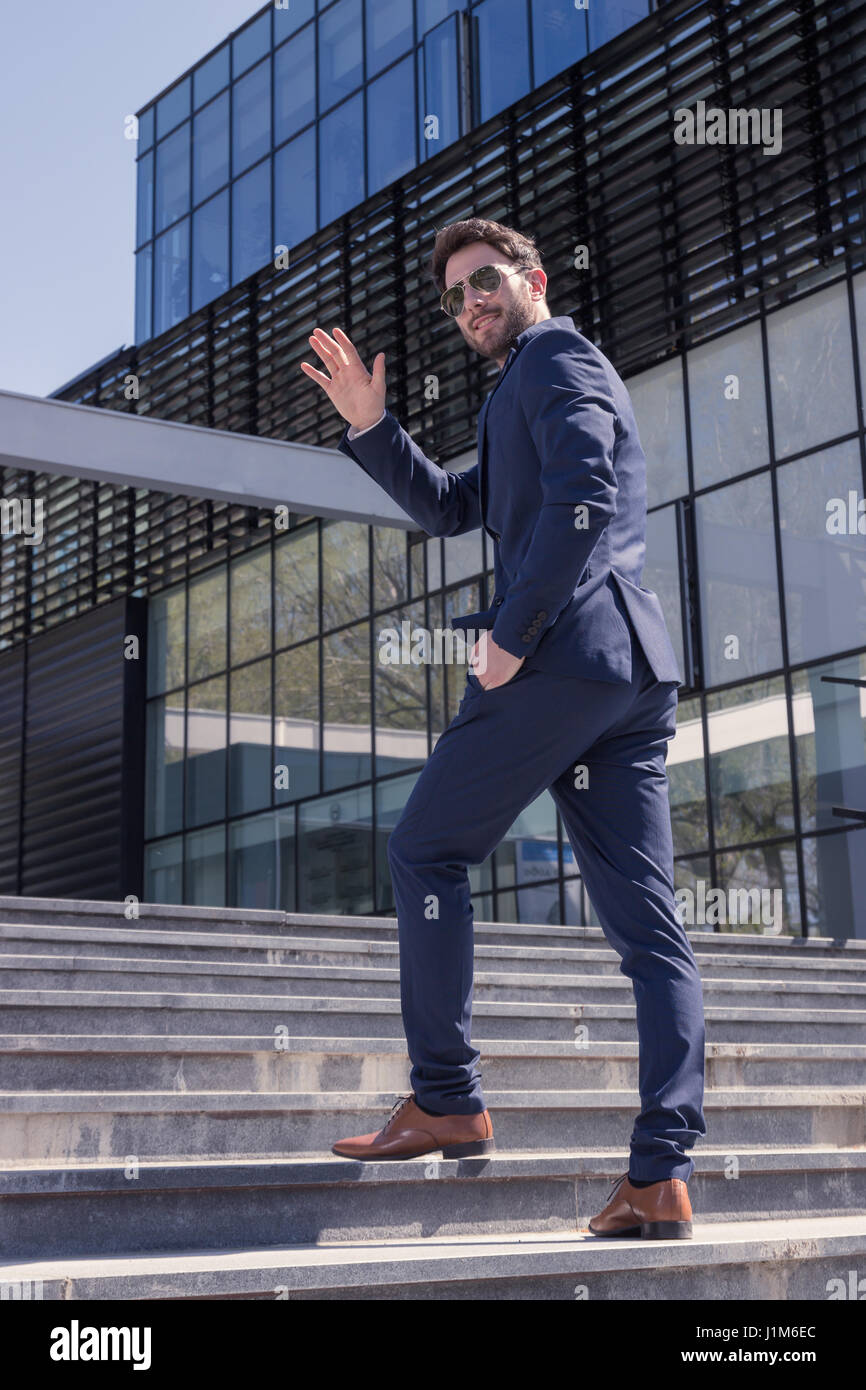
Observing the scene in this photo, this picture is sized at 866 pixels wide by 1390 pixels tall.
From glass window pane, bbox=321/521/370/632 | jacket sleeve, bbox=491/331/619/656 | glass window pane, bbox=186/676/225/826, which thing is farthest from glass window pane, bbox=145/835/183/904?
jacket sleeve, bbox=491/331/619/656

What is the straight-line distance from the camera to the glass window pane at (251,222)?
76.4 feet

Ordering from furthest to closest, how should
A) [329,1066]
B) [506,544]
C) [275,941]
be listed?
[275,941]
[329,1066]
[506,544]

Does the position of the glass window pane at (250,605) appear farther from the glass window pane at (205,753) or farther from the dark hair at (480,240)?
the dark hair at (480,240)

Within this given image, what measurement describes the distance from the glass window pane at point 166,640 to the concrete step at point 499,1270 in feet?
70.6

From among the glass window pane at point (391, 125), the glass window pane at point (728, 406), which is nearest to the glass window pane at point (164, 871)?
the glass window pane at point (391, 125)

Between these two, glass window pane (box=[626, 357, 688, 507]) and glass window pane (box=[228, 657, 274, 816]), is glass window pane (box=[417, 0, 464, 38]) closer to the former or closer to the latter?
glass window pane (box=[626, 357, 688, 507])

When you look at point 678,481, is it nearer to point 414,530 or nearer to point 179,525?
point 414,530

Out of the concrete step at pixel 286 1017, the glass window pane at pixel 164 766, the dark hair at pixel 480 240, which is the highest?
the glass window pane at pixel 164 766

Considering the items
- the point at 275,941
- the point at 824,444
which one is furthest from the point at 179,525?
the point at 275,941

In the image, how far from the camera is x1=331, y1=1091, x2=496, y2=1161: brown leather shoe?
10.2 ft

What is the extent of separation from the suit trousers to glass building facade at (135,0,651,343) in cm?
1655

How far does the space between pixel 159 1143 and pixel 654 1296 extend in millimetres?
1256

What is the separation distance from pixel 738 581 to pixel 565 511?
1294 centimetres

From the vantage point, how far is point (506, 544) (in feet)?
11.0
